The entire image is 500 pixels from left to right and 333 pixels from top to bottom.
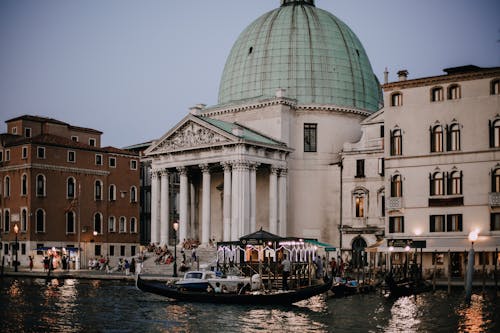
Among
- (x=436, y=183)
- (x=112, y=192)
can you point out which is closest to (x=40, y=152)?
(x=112, y=192)

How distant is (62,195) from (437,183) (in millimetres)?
35547

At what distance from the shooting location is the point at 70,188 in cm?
7400

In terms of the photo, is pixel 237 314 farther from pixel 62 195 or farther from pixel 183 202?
pixel 62 195

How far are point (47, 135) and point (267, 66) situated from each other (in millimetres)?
21024

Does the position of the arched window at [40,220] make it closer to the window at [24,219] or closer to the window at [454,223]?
the window at [24,219]

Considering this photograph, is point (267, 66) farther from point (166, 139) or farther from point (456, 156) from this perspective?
point (456, 156)

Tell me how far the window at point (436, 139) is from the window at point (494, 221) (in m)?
5.44

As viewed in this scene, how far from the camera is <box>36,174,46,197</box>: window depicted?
71000mm

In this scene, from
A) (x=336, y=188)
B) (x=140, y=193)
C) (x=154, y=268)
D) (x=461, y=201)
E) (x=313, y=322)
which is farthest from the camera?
(x=140, y=193)

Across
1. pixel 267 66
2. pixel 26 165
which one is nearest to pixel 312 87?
pixel 267 66

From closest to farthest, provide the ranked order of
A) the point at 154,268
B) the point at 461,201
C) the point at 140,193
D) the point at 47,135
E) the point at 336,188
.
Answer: the point at 461,201 → the point at 154,268 → the point at 336,188 → the point at 47,135 → the point at 140,193

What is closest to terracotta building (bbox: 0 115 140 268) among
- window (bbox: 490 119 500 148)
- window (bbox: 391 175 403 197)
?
window (bbox: 391 175 403 197)

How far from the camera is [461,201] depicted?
5112 centimetres

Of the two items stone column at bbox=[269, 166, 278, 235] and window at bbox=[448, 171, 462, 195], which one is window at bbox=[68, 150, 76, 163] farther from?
window at bbox=[448, 171, 462, 195]
